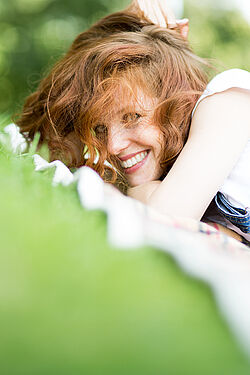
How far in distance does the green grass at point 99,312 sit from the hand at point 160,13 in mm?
1539

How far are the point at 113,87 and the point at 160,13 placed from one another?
543 mm

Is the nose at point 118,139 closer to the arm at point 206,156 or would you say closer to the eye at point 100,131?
the eye at point 100,131

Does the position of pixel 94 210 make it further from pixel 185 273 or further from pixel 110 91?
pixel 110 91

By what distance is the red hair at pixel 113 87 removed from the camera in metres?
1.51

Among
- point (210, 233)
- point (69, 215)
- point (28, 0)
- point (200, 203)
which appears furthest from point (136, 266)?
point (28, 0)

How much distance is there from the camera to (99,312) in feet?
1.23

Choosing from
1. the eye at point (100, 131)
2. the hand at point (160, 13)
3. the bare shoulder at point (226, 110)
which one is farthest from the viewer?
the hand at point (160, 13)

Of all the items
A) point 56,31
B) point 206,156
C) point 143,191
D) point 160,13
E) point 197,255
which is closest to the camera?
point 197,255

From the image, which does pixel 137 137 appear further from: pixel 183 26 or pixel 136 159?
pixel 183 26

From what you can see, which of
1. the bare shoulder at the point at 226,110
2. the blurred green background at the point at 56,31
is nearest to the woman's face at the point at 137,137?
→ the bare shoulder at the point at 226,110

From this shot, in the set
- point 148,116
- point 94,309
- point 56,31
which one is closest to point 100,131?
point 148,116

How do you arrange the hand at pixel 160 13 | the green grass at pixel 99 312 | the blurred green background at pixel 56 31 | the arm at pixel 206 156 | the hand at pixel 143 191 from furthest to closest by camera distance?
1. the blurred green background at pixel 56 31
2. the hand at pixel 160 13
3. the hand at pixel 143 191
4. the arm at pixel 206 156
5. the green grass at pixel 99 312

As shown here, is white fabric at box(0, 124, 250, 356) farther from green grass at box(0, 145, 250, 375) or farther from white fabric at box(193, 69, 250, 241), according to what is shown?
white fabric at box(193, 69, 250, 241)

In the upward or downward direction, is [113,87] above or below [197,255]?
below
